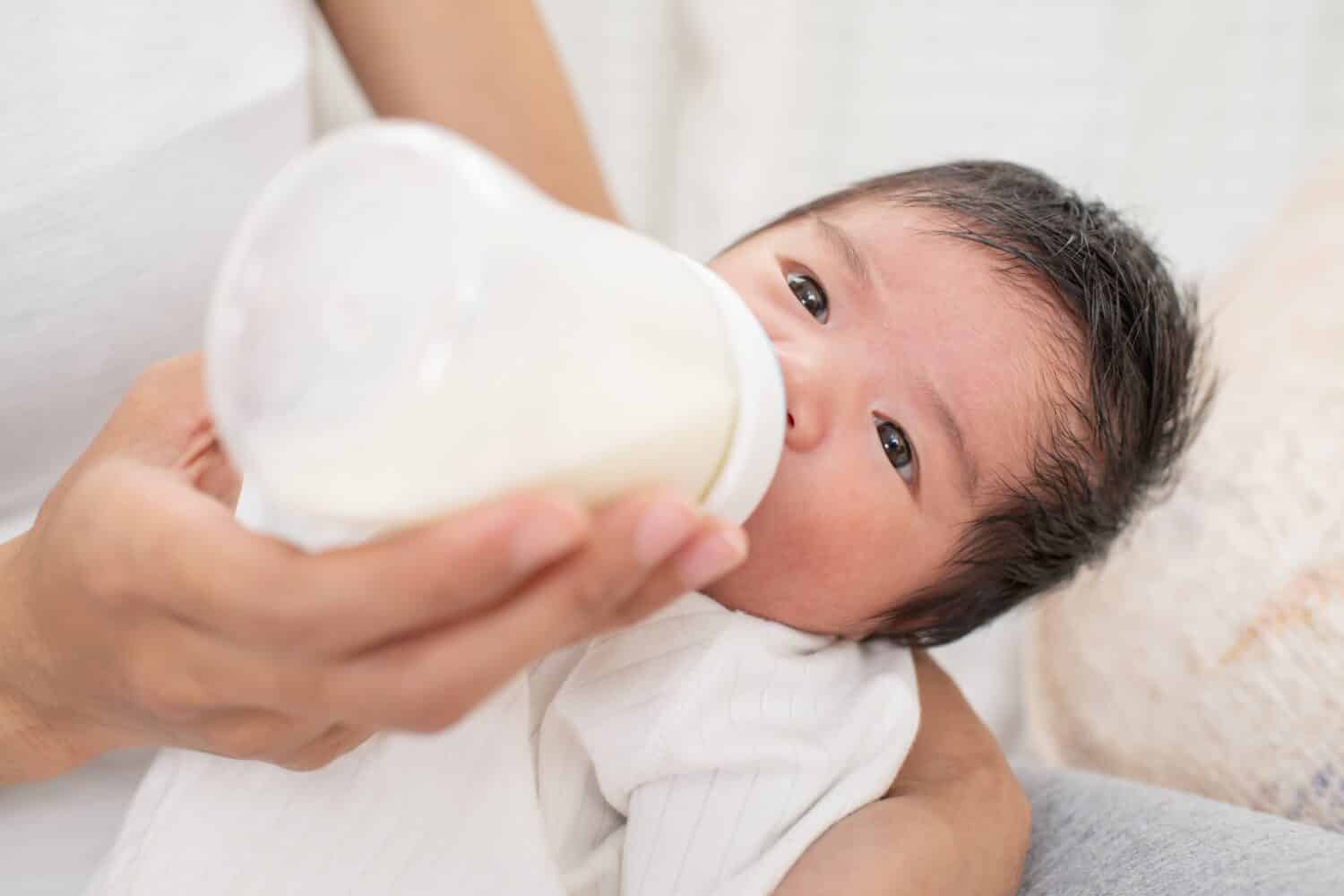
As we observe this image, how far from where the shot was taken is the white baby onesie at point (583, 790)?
80cm

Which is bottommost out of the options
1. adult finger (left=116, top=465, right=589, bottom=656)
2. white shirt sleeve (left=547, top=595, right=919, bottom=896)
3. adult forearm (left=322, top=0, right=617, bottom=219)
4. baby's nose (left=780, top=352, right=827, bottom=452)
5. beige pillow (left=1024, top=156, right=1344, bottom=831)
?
beige pillow (left=1024, top=156, right=1344, bottom=831)

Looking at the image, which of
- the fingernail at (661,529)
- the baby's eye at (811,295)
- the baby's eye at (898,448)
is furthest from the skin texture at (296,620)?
the baby's eye at (811,295)

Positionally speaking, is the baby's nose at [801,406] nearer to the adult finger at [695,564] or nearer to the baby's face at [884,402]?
the baby's face at [884,402]

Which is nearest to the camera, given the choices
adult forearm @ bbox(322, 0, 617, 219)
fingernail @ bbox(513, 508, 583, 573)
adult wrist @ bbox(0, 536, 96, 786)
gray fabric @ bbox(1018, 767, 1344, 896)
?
fingernail @ bbox(513, 508, 583, 573)

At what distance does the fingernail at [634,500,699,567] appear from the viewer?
0.45 meters

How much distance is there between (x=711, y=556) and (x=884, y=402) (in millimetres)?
417

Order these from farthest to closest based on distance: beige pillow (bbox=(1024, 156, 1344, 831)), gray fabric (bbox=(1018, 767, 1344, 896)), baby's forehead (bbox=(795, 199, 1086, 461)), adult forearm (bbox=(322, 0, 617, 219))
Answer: adult forearm (bbox=(322, 0, 617, 219)) < beige pillow (bbox=(1024, 156, 1344, 831)) < baby's forehead (bbox=(795, 199, 1086, 461)) < gray fabric (bbox=(1018, 767, 1344, 896))

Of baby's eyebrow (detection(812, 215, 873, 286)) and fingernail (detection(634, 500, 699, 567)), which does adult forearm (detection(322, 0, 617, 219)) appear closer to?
baby's eyebrow (detection(812, 215, 873, 286))

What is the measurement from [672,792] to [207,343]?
20.3 inches

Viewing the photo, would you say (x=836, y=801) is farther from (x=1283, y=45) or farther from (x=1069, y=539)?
(x=1283, y=45)

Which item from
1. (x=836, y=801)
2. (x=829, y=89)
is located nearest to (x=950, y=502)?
(x=836, y=801)

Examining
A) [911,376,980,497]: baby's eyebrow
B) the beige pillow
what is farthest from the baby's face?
the beige pillow

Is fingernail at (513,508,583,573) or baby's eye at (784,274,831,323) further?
baby's eye at (784,274,831,323)

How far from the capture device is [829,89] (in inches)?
73.8
